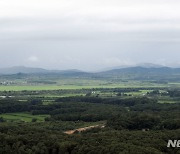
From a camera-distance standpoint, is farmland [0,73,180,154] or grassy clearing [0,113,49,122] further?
grassy clearing [0,113,49,122]

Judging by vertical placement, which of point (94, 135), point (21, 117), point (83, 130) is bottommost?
point (21, 117)

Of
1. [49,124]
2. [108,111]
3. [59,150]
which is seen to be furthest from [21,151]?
[108,111]

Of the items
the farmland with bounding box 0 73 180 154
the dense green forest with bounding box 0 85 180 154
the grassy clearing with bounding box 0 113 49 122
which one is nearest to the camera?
the dense green forest with bounding box 0 85 180 154

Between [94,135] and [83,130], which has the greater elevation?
[94,135]

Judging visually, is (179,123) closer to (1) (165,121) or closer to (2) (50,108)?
(1) (165,121)

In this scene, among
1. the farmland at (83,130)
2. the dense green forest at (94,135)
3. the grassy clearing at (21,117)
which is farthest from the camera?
the grassy clearing at (21,117)

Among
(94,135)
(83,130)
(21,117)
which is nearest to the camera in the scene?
(94,135)

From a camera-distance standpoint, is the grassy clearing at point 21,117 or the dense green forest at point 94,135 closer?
the dense green forest at point 94,135

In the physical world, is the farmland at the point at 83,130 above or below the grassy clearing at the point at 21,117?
above

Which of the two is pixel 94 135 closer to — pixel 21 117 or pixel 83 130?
pixel 83 130

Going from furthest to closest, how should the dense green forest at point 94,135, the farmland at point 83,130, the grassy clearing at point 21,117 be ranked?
the grassy clearing at point 21,117, the farmland at point 83,130, the dense green forest at point 94,135

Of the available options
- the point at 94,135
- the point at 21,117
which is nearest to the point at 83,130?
the point at 94,135
